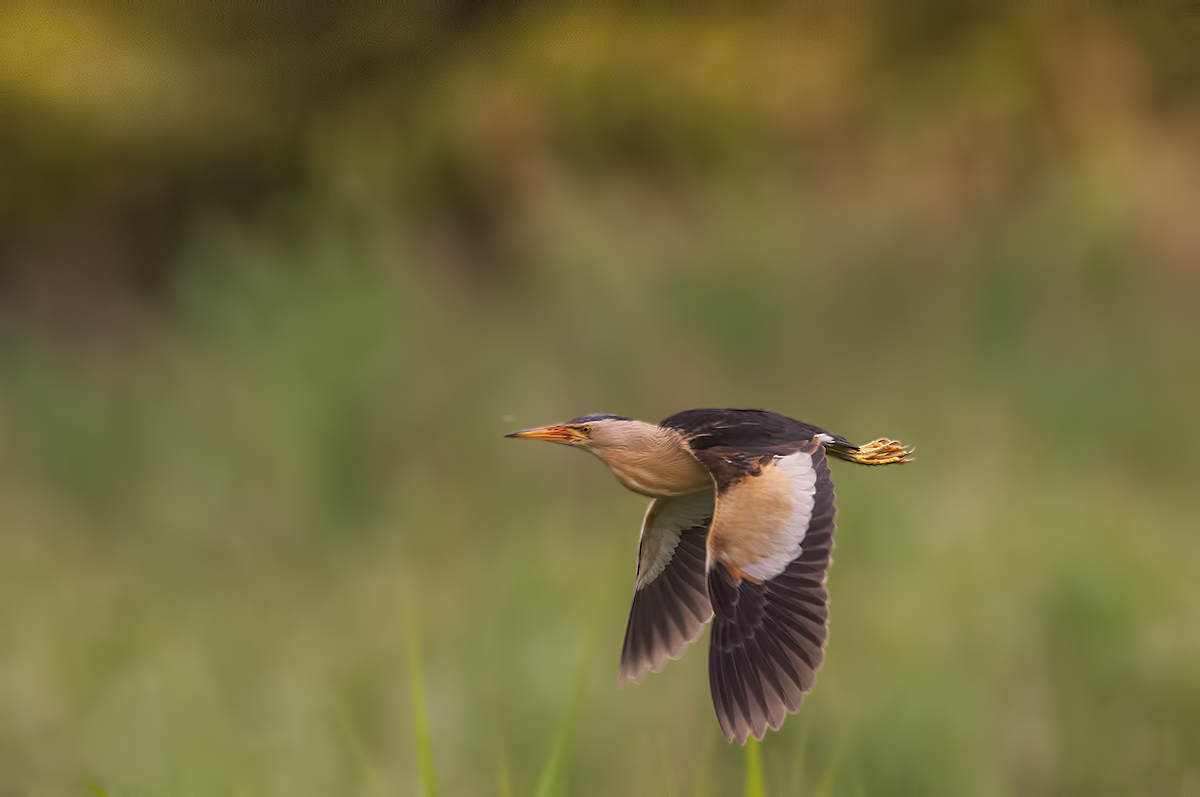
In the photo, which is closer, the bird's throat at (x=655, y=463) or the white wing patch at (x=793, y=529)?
the white wing patch at (x=793, y=529)

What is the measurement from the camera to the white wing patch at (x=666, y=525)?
1308 mm

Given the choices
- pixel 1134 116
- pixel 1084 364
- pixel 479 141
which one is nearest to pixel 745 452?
pixel 1084 364

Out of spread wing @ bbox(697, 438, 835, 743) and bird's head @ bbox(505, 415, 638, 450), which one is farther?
bird's head @ bbox(505, 415, 638, 450)

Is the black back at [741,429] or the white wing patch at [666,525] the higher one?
the black back at [741,429]

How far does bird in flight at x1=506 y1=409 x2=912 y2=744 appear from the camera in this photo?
0.99 meters

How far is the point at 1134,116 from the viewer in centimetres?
440

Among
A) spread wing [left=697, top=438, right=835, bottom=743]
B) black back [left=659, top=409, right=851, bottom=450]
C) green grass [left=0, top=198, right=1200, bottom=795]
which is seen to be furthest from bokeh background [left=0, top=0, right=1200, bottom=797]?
black back [left=659, top=409, right=851, bottom=450]

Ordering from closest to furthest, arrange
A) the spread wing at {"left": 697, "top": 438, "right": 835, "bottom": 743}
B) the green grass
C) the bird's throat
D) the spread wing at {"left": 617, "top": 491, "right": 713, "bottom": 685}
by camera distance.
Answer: the spread wing at {"left": 697, "top": 438, "right": 835, "bottom": 743} < the bird's throat < the spread wing at {"left": 617, "top": 491, "right": 713, "bottom": 685} < the green grass

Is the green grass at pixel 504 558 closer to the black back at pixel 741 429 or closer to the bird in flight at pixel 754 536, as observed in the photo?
the bird in flight at pixel 754 536

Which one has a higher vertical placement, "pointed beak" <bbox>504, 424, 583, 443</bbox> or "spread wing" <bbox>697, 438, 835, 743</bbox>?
"pointed beak" <bbox>504, 424, 583, 443</bbox>

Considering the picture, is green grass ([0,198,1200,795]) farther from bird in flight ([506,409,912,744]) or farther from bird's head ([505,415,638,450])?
bird's head ([505,415,638,450])

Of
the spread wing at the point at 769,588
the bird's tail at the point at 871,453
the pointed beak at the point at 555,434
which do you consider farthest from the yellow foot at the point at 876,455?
the pointed beak at the point at 555,434

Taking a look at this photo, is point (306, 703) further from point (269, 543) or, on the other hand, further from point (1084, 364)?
point (1084, 364)

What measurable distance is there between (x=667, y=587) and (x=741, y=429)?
278mm
